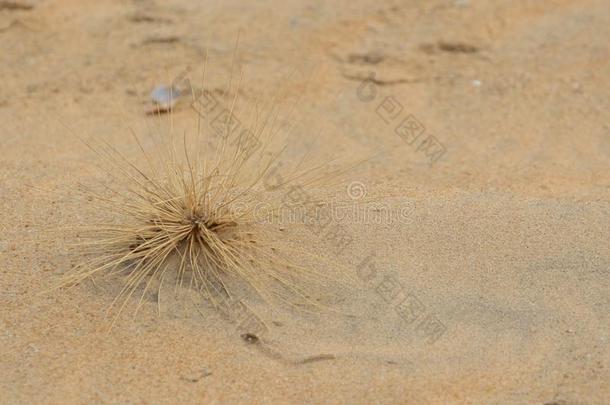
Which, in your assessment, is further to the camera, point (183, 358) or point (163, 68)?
point (163, 68)

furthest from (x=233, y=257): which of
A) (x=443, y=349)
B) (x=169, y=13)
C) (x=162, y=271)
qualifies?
(x=169, y=13)

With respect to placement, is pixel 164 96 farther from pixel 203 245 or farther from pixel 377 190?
pixel 203 245

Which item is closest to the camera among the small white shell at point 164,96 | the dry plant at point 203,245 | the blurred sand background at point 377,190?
the blurred sand background at point 377,190

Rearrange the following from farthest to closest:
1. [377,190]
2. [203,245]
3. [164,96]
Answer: [164,96] → [377,190] → [203,245]

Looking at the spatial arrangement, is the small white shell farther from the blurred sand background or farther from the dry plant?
the dry plant

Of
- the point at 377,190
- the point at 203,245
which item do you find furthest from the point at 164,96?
the point at 203,245

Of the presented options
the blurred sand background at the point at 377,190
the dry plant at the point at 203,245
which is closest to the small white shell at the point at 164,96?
the blurred sand background at the point at 377,190

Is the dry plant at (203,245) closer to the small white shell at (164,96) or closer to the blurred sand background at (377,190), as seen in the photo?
the blurred sand background at (377,190)

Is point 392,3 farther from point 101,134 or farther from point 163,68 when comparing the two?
point 101,134
